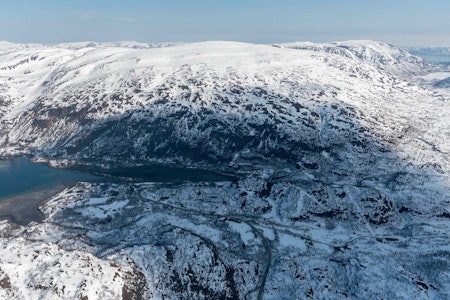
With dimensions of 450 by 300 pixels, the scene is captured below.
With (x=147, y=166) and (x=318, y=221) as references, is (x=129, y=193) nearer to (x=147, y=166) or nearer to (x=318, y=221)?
(x=147, y=166)

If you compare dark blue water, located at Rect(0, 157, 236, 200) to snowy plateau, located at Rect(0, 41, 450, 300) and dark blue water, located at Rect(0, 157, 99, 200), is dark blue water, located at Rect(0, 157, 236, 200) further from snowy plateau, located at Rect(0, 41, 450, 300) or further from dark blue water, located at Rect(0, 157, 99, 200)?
snowy plateau, located at Rect(0, 41, 450, 300)

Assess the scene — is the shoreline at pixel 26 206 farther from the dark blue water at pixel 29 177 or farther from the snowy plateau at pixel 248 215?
the snowy plateau at pixel 248 215

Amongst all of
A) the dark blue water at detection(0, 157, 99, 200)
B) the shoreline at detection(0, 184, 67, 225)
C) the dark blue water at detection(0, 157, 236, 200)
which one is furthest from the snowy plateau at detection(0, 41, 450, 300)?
the dark blue water at detection(0, 157, 99, 200)

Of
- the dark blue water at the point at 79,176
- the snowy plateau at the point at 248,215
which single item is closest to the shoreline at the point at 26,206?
the snowy plateau at the point at 248,215

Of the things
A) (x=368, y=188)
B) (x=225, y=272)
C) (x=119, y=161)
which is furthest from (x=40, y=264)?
(x=368, y=188)

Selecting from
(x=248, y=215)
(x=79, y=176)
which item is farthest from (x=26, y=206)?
(x=248, y=215)
